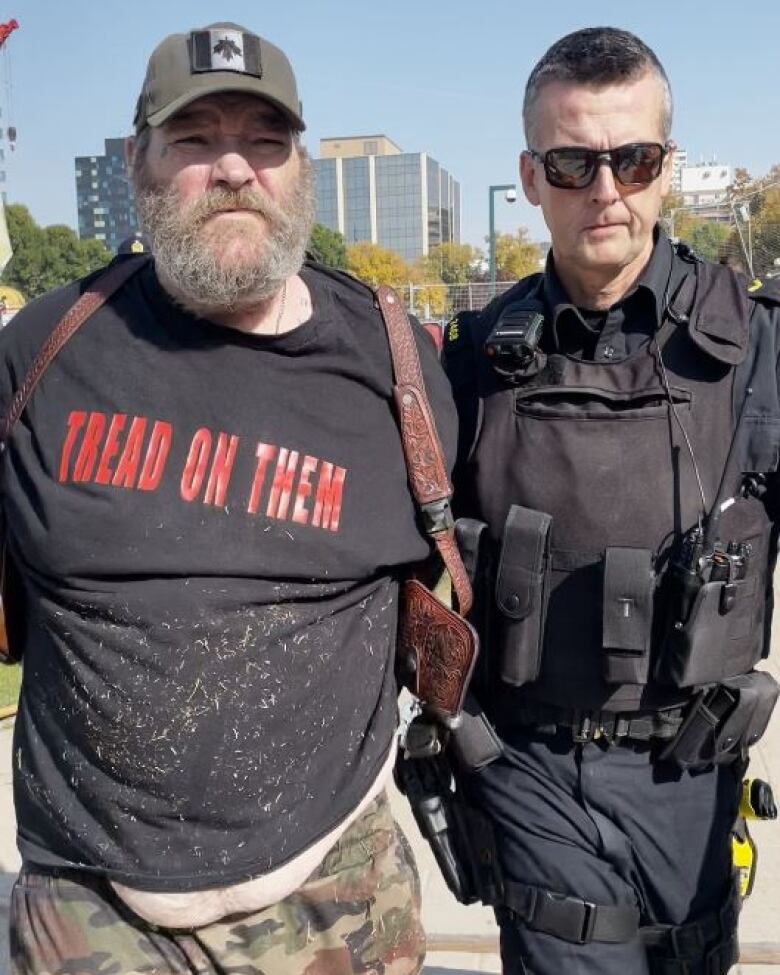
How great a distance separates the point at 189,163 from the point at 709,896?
1857mm

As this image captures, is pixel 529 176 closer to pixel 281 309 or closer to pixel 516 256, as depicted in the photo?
pixel 281 309

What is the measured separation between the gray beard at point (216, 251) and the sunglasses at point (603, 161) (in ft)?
1.90

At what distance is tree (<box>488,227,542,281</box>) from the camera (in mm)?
57344

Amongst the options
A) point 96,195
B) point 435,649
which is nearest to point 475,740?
point 435,649

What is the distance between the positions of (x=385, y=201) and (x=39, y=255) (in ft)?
277

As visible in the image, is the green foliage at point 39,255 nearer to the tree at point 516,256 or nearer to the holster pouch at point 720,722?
the tree at point 516,256

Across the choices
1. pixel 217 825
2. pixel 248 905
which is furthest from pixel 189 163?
pixel 248 905

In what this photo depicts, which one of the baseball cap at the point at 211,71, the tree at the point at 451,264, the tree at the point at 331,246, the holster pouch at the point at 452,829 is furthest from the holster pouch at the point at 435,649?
the tree at the point at 451,264

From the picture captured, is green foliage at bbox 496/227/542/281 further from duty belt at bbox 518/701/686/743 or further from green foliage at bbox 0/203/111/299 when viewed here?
duty belt at bbox 518/701/686/743

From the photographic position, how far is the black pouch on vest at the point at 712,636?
2084 mm

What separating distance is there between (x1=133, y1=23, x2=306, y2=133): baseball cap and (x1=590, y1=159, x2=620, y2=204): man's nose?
2.07 ft

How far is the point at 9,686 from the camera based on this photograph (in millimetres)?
5648

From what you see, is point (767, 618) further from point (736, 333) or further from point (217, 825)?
point (217, 825)

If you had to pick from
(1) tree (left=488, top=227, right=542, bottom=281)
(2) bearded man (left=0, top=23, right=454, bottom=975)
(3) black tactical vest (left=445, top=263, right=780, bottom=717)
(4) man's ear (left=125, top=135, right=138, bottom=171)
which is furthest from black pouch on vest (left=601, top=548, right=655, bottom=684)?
(1) tree (left=488, top=227, right=542, bottom=281)
